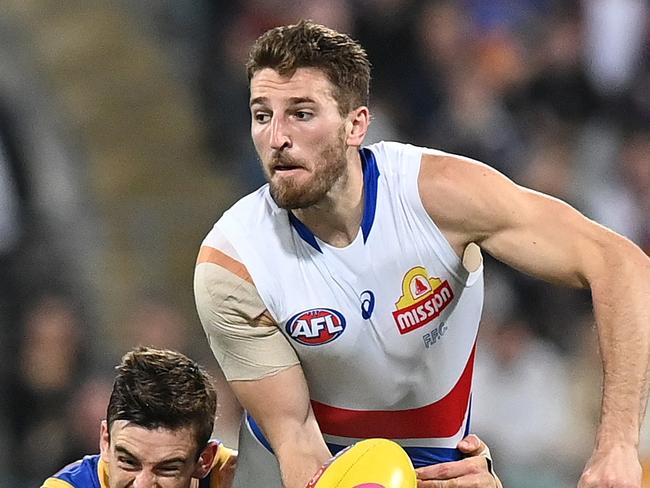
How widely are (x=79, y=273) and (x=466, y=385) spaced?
118 inches

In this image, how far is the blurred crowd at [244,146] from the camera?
570 cm

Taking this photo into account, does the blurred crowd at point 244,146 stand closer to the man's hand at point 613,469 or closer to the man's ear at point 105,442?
the man's ear at point 105,442

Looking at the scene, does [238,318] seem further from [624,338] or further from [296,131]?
[624,338]

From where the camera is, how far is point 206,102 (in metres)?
6.62

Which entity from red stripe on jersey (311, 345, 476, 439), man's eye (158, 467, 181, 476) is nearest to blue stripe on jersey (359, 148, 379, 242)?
red stripe on jersey (311, 345, 476, 439)

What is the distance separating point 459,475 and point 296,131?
824 mm

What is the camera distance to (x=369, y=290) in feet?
10.3

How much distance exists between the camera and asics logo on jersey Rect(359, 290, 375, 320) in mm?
3154

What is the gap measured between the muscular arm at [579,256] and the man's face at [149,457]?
735mm

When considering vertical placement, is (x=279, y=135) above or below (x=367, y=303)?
above

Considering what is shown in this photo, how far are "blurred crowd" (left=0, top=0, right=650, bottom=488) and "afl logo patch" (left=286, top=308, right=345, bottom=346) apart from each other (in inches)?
92.3

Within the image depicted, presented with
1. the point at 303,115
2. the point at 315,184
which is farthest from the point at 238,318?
the point at 303,115

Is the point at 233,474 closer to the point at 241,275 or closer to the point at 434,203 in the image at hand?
the point at 241,275

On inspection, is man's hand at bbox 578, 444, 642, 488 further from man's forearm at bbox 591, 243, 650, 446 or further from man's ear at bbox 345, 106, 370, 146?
man's ear at bbox 345, 106, 370, 146
